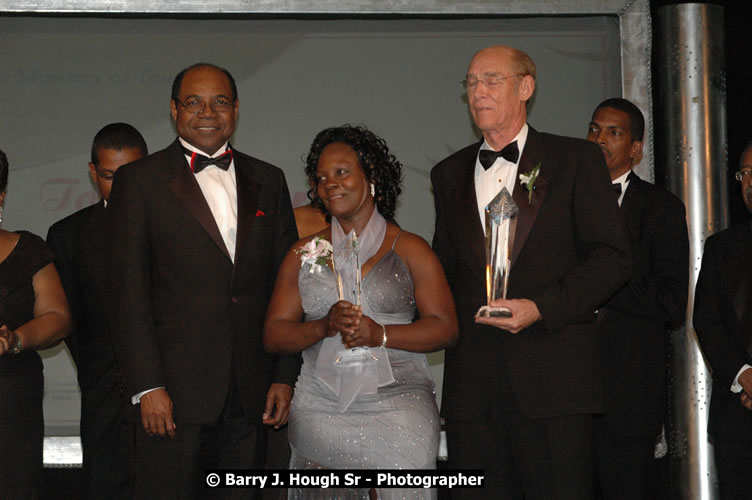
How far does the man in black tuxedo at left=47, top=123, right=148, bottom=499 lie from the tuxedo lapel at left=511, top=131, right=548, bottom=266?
2.37 m

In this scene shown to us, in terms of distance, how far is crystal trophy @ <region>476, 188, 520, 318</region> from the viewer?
344 cm

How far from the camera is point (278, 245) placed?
4.16m

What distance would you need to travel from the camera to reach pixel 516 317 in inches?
132

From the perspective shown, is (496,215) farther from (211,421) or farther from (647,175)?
(647,175)

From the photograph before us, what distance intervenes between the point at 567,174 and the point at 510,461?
1121 millimetres

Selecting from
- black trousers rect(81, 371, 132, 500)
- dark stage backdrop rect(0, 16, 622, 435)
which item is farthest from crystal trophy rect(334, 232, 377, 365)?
dark stage backdrop rect(0, 16, 622, 435)

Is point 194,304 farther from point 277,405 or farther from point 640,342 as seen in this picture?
point 640,342

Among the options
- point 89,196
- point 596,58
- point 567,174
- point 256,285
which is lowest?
point 256,285

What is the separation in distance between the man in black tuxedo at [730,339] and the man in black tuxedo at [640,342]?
178mm

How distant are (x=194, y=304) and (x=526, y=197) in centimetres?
141

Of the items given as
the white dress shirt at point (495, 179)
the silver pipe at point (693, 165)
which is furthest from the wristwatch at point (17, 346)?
the silver pipe at point (693, 165)

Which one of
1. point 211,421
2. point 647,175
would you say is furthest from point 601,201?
point 647,175

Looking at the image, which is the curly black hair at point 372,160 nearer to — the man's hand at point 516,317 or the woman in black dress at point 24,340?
the man's hand at point 516,317

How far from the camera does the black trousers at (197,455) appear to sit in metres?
3.74
